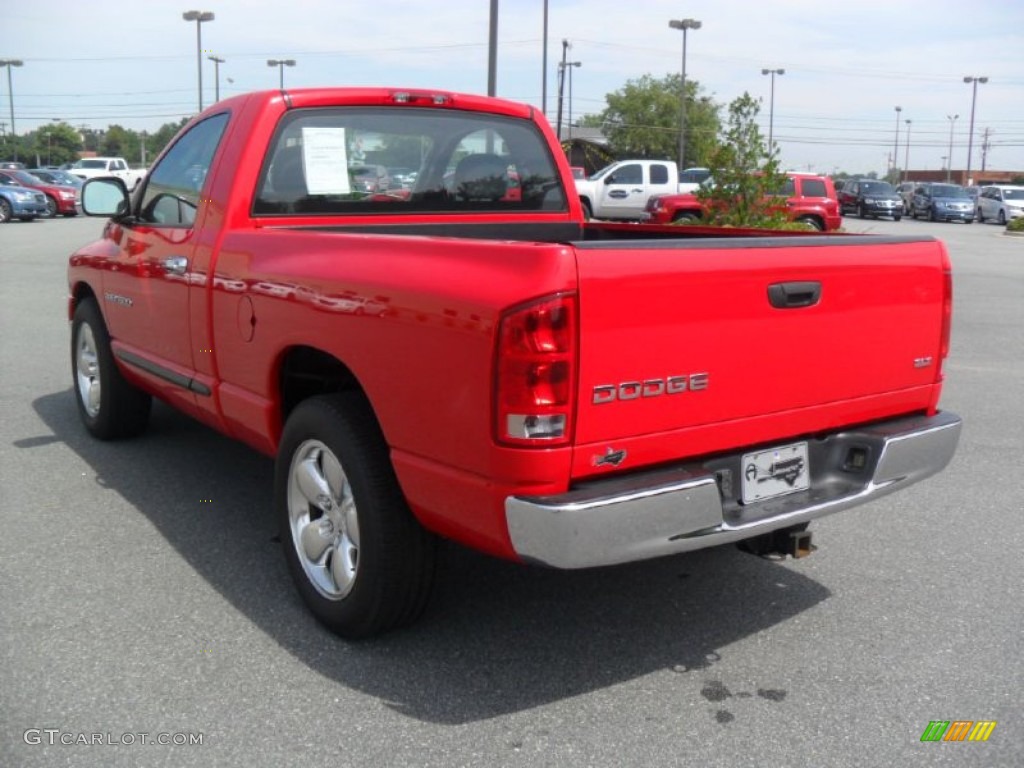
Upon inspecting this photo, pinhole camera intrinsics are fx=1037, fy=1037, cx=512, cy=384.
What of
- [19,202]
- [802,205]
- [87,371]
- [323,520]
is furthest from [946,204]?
[323,520]

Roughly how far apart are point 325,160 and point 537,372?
218 centimetres

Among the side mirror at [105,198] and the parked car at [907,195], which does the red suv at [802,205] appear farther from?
the parked car at [907,195]

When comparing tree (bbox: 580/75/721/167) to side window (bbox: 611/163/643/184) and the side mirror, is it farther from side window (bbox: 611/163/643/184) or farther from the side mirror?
the side mirror

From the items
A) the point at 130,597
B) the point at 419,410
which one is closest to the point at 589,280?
the point at 419,410

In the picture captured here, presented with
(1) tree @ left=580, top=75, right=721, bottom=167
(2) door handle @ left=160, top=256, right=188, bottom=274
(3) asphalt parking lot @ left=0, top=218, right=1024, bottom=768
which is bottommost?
(3) asphalt parking lot @ left=0, top=218, right=1024, bottom=768

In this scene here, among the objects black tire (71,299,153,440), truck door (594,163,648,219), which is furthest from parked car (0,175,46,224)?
black tire (71,299,153,440)

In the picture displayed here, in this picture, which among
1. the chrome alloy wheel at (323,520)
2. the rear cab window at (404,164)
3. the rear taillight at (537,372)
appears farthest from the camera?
the rear cab window at (404,164)

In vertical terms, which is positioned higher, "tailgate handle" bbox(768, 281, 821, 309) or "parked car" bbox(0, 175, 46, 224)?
"parked car" bbox(0, 175, 46, 224)

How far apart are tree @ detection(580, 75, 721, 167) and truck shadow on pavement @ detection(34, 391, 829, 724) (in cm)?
7660

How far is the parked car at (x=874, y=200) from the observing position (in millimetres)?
43875

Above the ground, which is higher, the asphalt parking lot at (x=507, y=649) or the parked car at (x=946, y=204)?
the parked car at (x=946, y=204)

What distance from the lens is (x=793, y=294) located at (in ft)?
10.5

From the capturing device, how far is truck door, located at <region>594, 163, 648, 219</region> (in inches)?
1187

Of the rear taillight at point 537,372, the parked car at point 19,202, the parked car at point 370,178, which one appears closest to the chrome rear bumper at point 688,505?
the rear taillight at point 537,372
